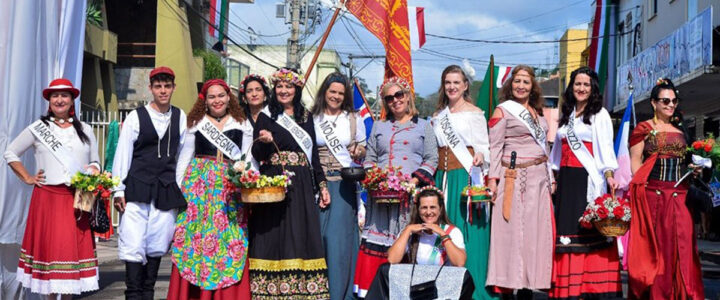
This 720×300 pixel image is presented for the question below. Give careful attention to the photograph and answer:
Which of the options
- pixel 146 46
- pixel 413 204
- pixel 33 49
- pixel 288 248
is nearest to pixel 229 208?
pixel 288 248

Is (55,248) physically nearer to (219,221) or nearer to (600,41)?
(219,221)

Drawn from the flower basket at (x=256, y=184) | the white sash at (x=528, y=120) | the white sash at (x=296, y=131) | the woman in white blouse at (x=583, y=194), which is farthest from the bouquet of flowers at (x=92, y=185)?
the woman in white blouse at (x=583, y=194)

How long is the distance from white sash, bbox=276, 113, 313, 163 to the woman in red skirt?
1467 millimetres

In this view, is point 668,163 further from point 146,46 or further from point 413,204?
point 146,46

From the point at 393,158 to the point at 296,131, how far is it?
0.79 m

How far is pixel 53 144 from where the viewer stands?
7.22 m

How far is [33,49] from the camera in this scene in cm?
827

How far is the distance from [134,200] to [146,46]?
58.2ft

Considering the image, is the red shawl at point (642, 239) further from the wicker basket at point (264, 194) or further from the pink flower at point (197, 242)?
the pink flower at point (197, 242)

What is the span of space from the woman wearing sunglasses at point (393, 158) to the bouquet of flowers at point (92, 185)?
196cm

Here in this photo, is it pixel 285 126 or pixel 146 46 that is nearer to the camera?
pixel 285 126

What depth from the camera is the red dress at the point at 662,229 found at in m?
7.51

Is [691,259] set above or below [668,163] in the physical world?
below

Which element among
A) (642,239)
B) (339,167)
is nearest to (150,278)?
(339,167)
